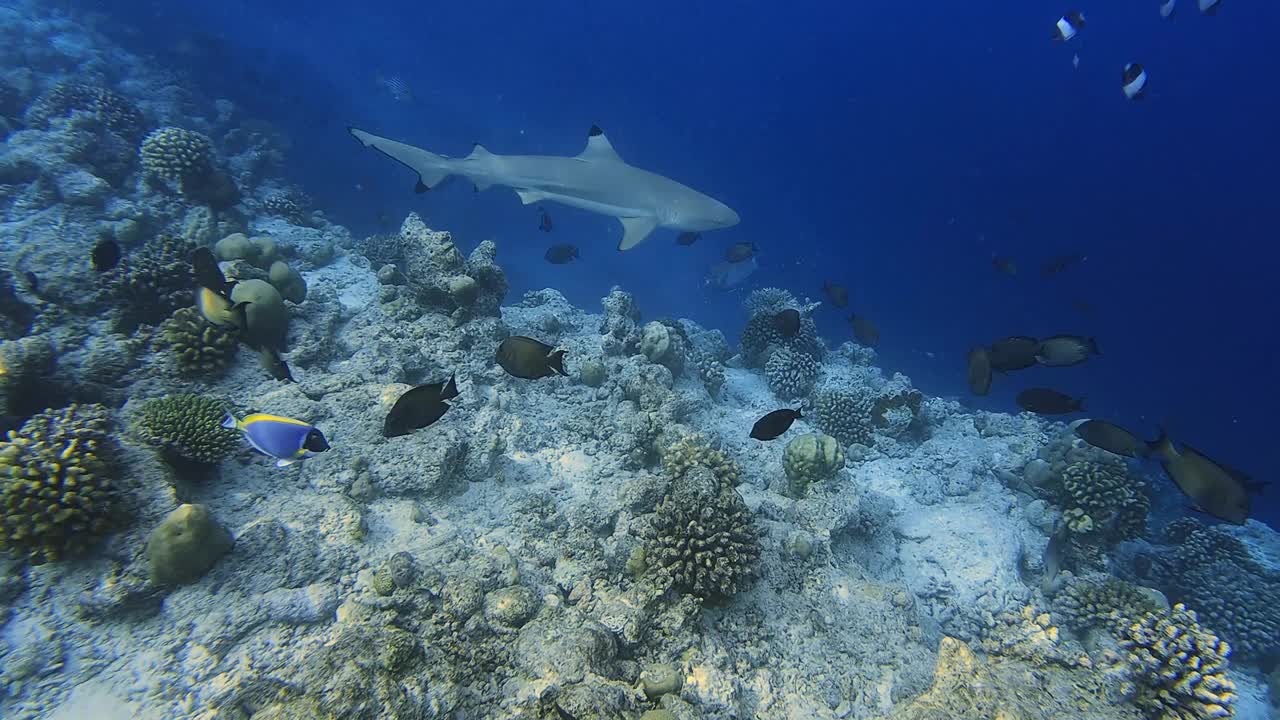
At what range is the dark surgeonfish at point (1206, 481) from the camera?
4605 millimetres

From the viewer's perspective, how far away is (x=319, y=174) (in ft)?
84.5

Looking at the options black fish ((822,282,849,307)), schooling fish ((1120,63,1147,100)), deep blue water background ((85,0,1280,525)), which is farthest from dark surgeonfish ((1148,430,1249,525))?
deep blue water background ((85,0,1280,525))

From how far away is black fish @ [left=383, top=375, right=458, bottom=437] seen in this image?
359 cm

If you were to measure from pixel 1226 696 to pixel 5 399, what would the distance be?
35.0 feet

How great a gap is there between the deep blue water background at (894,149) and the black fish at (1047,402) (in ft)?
69.8

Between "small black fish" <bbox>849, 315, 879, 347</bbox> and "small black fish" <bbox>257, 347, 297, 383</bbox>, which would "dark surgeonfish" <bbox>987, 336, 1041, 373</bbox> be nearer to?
"small black fish" <bbox>849, 315, 879, 347</bbox>

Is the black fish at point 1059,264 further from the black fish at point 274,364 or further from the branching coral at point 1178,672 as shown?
the black fish at point 274,364

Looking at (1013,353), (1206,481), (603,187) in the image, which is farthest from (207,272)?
(1206,481)

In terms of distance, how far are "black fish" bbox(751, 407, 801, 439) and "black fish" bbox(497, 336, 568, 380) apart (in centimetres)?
208

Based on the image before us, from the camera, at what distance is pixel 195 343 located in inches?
217

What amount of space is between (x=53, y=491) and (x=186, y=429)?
0.98 metres

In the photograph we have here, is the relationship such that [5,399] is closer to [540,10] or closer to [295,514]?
[295,514]

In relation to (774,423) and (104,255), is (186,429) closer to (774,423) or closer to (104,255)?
(104,255)

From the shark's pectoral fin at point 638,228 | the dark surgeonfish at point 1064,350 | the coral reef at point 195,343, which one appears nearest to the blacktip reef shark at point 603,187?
the shark's pectoral fin at point 638,228
